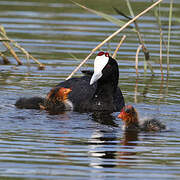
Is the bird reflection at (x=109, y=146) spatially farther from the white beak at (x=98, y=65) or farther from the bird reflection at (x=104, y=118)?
the white beak at (x=98, y=65)

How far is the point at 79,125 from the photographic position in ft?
29.4

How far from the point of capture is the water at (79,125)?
703 centimetres

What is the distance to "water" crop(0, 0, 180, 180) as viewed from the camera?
7.03 meters

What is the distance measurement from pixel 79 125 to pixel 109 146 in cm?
110

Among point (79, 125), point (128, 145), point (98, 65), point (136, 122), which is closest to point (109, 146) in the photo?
point (128, 145)

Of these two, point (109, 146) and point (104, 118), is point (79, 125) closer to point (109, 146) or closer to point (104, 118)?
point (104, 118)

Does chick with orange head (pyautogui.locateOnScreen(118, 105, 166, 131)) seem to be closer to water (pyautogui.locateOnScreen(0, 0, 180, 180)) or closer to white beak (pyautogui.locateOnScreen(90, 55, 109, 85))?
water (pyautogui.locateOnScreen(0, 0, 180, 180))

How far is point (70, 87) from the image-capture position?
10570 mm

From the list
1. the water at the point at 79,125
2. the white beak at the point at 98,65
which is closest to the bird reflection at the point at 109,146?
the water at the point at 79,125

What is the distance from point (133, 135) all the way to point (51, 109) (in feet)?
6.24

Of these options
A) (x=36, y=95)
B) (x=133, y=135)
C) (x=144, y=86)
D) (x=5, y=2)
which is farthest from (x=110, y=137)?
(x=5, y=2)

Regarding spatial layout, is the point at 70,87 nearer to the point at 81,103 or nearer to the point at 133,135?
the point at 81,103

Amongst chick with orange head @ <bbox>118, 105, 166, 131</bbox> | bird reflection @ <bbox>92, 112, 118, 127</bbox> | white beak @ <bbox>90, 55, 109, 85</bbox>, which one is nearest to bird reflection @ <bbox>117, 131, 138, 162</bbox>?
chick with orange head @ <bbox>118, 105, 166, 131</bbox>

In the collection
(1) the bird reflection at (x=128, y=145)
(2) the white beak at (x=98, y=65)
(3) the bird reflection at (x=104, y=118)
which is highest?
(2) the white beak at (x=98, y=65)
